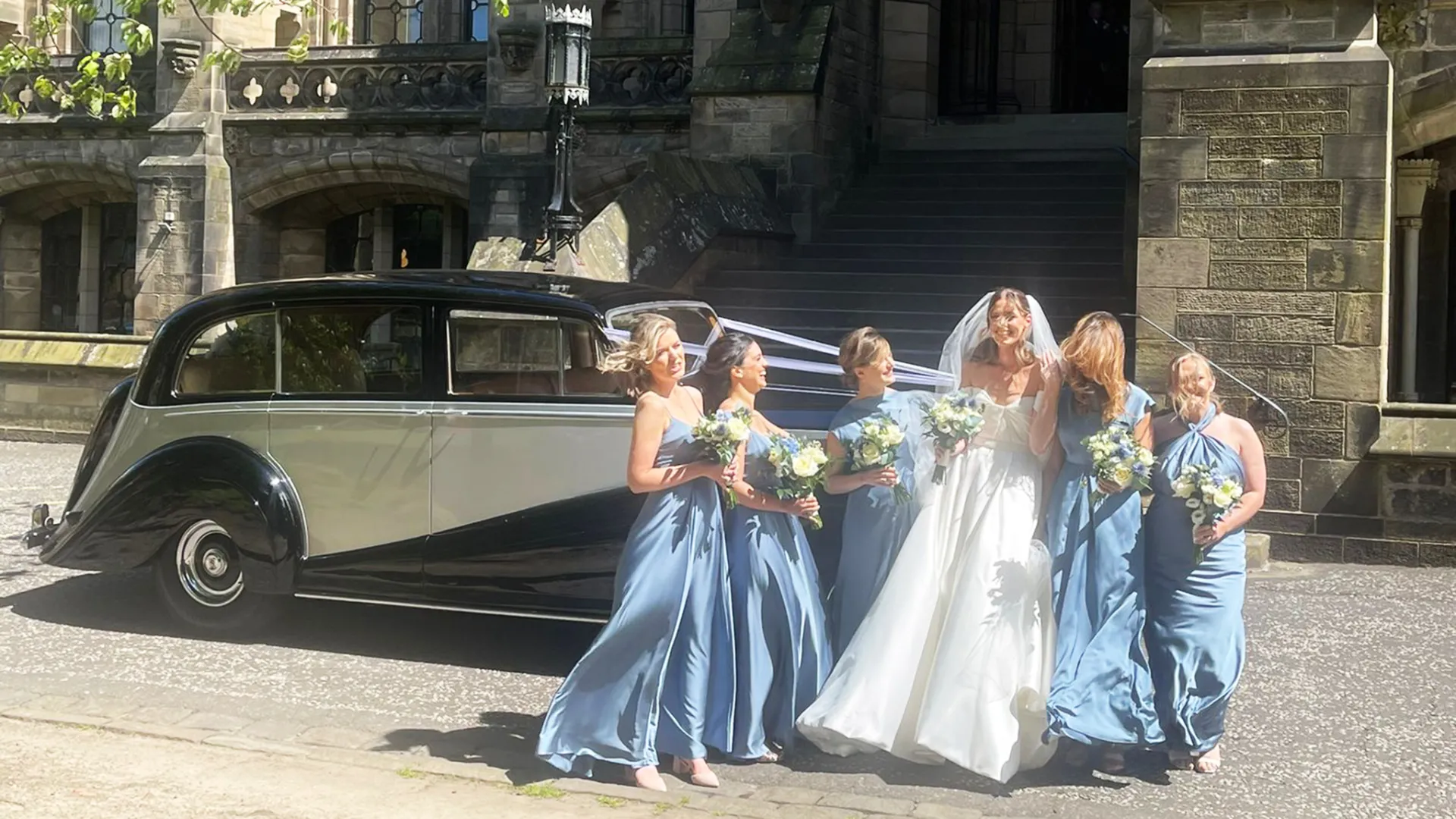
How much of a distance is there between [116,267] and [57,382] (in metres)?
8.17

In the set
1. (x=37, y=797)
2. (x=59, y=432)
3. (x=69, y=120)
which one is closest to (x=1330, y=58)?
(x=37, y=797)

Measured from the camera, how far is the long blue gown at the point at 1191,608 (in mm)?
5387

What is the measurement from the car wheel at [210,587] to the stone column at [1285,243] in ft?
19.7

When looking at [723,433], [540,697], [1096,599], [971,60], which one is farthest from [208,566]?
[971,60]

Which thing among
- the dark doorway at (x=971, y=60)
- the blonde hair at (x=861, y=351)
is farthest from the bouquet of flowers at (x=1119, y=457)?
the dark doorway at (x=971, y=60)

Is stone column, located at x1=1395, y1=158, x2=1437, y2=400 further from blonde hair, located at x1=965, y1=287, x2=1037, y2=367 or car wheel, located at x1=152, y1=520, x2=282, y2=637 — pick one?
car wheel, located at x1=152, y1=520, x2=282, y2=637

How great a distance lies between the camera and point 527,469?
6848 mm

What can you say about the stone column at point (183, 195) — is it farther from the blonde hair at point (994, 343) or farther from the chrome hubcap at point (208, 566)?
the blonde hair at point (994, 343)

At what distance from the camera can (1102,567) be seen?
5387 mm

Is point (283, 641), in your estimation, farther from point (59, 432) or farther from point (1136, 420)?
point (59, 432)

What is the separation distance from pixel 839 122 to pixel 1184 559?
444 inches

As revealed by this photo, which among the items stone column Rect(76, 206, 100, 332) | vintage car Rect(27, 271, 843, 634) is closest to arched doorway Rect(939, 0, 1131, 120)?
stone column Rect(76, 206, 100, 332)

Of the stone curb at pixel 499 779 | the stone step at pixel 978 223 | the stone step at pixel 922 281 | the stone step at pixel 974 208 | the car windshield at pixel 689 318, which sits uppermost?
the stone step at pixel 974 208

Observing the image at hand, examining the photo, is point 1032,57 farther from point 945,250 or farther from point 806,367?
point 806,367
